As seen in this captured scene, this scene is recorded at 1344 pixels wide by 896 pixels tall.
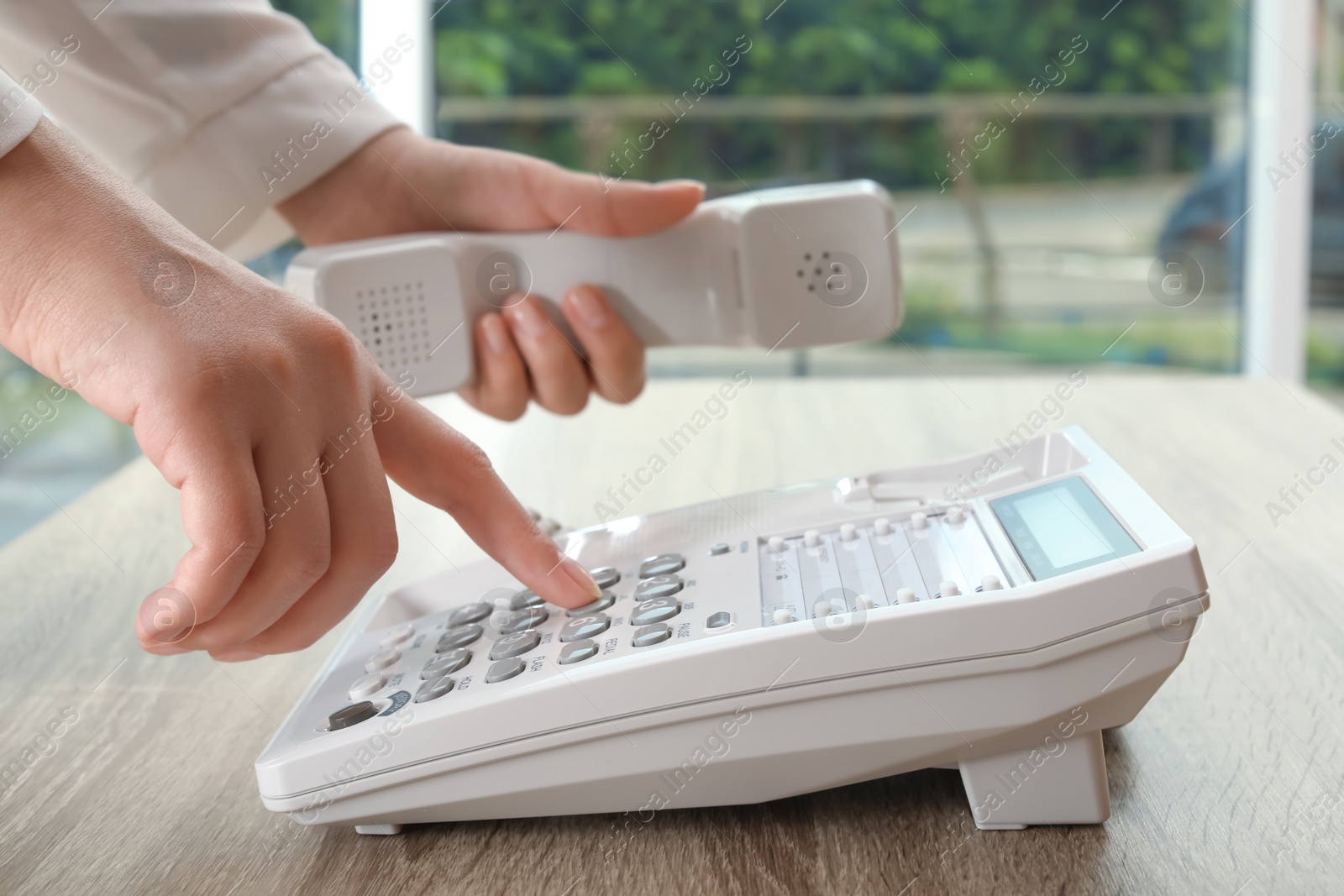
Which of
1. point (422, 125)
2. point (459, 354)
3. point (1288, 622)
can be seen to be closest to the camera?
point (1288, 622)

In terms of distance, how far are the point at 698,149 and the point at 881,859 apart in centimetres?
254

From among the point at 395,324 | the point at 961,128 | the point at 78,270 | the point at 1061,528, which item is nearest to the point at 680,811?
the point at 1061,528

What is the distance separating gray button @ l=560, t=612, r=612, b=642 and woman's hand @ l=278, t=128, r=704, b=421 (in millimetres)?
366

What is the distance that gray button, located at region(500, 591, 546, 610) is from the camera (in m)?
0.53

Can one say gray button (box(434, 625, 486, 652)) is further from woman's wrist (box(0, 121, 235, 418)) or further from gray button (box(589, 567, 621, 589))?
woman's wrist (box(0, 121, 235, 418))

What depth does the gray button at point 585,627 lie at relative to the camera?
1.52 ft

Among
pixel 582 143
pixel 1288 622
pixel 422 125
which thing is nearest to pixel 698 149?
pixel 582 143

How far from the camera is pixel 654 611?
18.2 inches

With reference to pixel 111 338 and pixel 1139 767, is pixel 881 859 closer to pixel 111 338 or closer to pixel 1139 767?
pixel 1139 767

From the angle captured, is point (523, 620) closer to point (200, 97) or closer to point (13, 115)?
point (13, 115)

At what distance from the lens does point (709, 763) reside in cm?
42

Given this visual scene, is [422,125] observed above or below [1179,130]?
above

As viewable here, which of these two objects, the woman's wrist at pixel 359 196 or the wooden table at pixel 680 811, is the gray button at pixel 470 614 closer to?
the wooden table at pixel 680 811

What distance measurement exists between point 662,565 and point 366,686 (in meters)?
0.15
